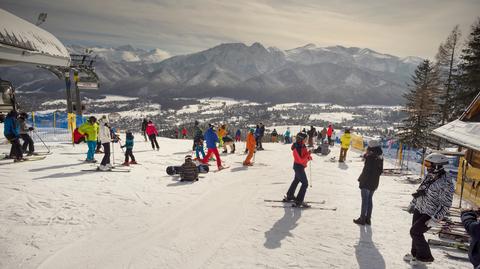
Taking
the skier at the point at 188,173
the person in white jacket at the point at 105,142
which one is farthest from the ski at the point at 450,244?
the person in white jacket at the point at 105,142

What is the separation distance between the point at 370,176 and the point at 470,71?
1011 inches

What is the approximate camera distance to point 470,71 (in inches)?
997

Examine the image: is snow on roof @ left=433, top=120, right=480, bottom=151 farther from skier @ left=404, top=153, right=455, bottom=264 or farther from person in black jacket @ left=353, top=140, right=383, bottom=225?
skier @ left=404, top=153, right=455, bottom=264

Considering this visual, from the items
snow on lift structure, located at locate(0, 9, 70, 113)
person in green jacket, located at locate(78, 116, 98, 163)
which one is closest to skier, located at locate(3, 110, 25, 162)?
person in green jacket, located at locate(78, 116, 98, 163)

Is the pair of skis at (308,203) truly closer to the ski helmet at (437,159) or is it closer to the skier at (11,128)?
the ski helmet at (437,159)

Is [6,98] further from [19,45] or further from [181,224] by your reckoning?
[181,224]

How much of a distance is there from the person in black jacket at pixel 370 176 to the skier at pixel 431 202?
1539mm

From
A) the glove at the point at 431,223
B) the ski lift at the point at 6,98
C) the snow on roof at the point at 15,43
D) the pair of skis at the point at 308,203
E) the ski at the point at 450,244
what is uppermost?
the snow on roof at the point at 15,43

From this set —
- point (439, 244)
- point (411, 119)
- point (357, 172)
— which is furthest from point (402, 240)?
point (411, 119)

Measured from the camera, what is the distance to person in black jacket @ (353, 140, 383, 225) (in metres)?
6.66

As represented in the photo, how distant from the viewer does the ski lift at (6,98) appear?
9664 millimetres

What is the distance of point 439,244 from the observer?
5914 millimetres

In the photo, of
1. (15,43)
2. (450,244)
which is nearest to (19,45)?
(15,43)

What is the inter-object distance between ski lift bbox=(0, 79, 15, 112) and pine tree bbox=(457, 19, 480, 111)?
97.5 feet
